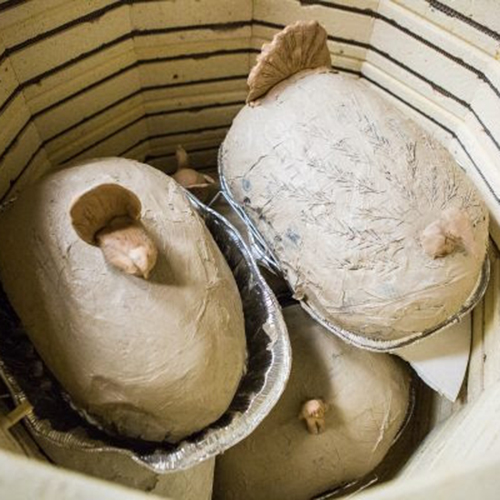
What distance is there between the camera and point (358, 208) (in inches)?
35.8

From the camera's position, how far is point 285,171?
37.6 inches

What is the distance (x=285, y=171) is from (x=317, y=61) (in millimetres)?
241

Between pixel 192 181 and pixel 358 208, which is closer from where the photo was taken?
pixel 358 208

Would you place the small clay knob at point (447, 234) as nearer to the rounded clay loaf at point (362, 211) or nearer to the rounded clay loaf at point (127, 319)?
the rounded clay loaf at point (362, 211)

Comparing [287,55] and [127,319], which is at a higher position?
[287,55]

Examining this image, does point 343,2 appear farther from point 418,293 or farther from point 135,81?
point 418,293

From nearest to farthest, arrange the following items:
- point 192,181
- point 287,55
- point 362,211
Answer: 1. point 362,211
2. point 287,55
3. point 192,181

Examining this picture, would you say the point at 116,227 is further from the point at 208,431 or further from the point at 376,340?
the point at 376,340

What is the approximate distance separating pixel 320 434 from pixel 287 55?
0.64 metres

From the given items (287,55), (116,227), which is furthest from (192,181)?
(116,227)

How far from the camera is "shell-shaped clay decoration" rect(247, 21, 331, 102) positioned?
100 centimetres

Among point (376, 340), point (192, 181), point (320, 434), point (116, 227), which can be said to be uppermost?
point (116, 227)

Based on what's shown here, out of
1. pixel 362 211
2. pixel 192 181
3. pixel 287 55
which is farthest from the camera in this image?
pixel 192 181

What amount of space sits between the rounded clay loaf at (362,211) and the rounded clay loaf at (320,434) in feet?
0.38
